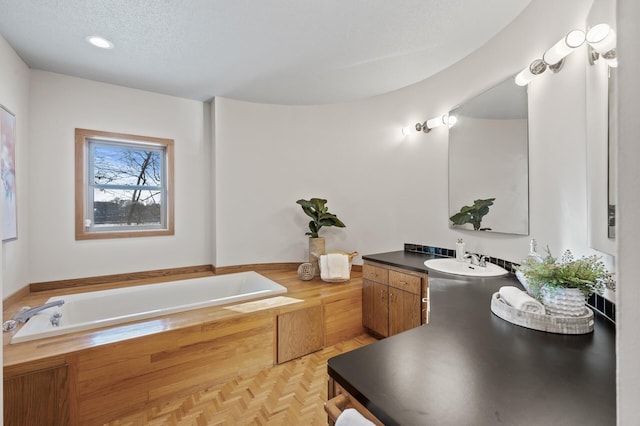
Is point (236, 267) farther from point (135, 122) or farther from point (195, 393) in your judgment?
Answer: point (135, 122)

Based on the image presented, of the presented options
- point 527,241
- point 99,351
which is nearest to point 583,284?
point 527,241

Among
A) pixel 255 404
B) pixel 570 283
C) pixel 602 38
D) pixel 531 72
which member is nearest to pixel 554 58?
pixel 531 72

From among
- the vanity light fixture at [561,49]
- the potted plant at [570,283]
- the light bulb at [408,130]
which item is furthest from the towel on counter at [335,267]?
the vanity light fixture at [561,49]

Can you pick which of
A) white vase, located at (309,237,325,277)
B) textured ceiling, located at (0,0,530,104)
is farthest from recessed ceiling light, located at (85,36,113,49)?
white vase, located at (309,237,325,277)

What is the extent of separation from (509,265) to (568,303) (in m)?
1.00

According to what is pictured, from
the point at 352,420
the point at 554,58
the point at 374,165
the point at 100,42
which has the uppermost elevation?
the point at 100,42

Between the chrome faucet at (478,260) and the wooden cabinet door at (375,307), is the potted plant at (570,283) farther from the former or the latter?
the wooden cabinet door at (375,307)

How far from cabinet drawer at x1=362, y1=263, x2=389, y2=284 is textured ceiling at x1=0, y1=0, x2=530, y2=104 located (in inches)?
72.2

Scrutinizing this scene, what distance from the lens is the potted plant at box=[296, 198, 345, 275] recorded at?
10.3 feet

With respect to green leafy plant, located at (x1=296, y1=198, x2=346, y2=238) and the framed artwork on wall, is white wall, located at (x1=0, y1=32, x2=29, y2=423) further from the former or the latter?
green leafy plant, located at (x1=296, y1=198, x2=346, y2=238)

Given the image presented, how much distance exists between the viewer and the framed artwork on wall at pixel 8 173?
201 centimetres

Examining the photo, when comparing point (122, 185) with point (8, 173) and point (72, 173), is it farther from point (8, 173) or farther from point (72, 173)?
point (8, 173)

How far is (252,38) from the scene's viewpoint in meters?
2.10

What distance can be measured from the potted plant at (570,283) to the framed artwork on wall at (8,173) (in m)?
3.29
